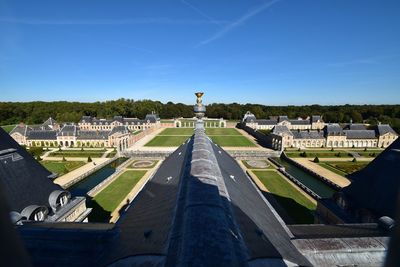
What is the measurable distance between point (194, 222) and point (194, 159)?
5653 mm

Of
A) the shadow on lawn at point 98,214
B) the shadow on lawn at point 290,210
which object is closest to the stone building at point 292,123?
the shadow on lawn at point 290,210

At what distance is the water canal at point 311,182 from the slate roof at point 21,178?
26.9 meters

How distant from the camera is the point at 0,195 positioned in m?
1.11

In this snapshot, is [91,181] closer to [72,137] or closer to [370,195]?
[72,137]

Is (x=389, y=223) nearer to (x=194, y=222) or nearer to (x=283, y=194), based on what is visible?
(x=194, y=222)

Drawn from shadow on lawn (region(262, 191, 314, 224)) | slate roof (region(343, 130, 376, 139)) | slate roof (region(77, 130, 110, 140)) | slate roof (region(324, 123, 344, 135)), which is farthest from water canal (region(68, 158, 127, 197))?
slate roof (region(343, 130, 376, 139))

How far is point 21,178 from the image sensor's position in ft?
49.4

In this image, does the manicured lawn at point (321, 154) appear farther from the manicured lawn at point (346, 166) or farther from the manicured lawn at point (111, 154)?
the manicured lawn at point (111, 154)

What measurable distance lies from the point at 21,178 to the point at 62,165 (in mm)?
26444

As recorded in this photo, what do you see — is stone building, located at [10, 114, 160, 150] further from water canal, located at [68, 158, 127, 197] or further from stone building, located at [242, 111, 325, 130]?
stone building, located at [242, 111, 325, 130]

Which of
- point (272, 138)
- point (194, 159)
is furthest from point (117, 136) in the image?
point (194, 159)

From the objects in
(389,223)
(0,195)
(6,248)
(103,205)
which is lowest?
(103,205)

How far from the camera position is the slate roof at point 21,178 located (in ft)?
46.0

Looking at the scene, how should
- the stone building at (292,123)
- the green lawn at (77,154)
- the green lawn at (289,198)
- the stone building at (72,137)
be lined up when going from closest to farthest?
the green lawn at (289,198)
the green lawn at (77,154)
the stone building at (72,137)
the stone building at (292,123)
